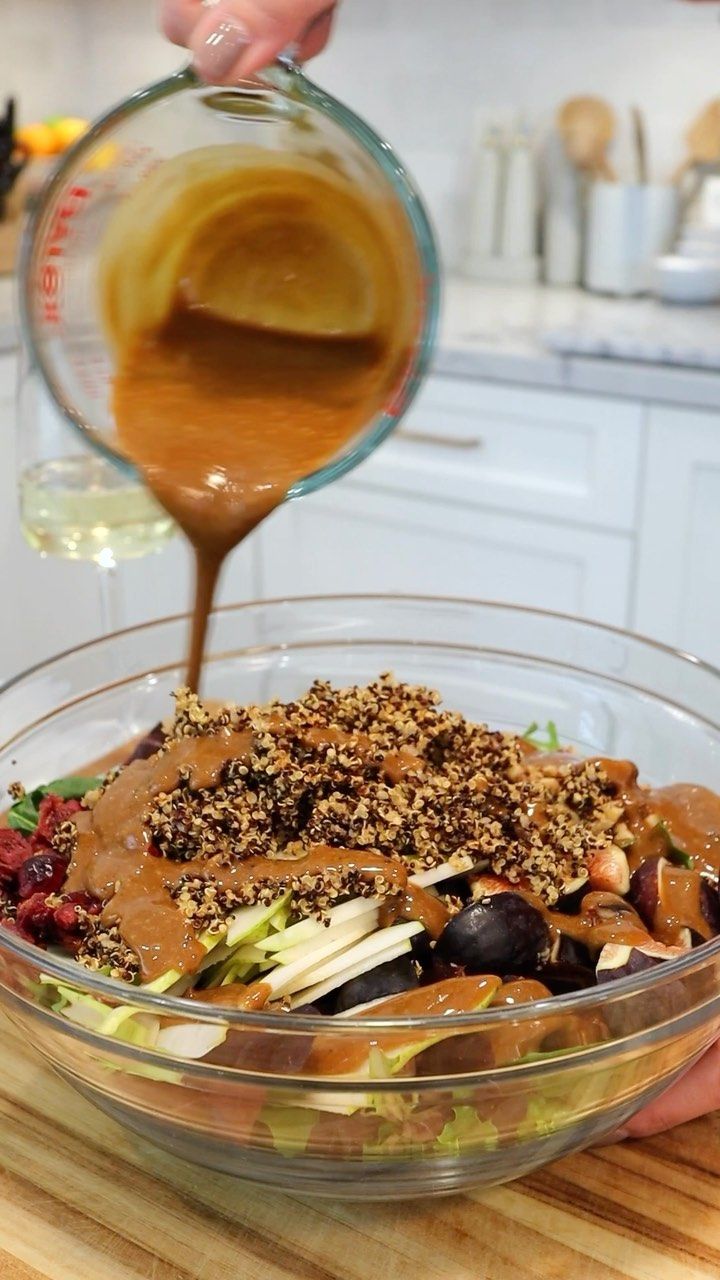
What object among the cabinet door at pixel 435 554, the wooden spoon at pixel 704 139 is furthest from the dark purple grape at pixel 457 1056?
the wooden spoon at pixel 704 139

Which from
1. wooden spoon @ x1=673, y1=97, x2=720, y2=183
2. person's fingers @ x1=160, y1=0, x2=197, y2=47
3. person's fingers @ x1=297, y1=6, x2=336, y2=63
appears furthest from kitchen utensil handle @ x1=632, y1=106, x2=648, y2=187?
person's fingers @ x1=160, y1=0, x2=197, y2=47

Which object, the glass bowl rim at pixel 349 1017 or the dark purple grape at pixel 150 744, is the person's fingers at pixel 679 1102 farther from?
the dark purple grape at pixel 150 744

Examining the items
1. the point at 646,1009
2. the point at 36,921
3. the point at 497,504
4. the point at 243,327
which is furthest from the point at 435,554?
the point at 646,1009

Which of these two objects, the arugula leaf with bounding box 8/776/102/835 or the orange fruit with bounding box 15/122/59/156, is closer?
the arugula leaf with bounding box 8/776/102/835

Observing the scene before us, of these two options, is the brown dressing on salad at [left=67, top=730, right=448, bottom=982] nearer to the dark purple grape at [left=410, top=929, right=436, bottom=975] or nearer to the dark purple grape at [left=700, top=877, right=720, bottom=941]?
the dark purple grape at [left=410, top=929, right=436, bottom=975]

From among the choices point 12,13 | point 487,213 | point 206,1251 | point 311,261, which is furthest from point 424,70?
point 206,1251

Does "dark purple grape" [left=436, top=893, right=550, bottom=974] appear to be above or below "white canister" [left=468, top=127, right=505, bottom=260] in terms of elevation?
below

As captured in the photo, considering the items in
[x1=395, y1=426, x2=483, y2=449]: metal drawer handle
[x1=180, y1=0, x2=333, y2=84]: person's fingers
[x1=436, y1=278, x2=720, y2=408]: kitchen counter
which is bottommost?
[x1=395, y1=426, x2=483, y2=449]: metal drawer handle
